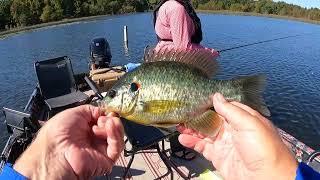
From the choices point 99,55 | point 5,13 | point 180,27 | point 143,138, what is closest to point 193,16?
point 180,27

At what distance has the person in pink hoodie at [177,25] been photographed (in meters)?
4.62

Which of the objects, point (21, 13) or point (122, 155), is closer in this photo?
point (122, 155)

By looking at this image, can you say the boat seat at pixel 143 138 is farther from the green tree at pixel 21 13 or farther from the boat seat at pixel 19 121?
the green tree at pixel 21 13

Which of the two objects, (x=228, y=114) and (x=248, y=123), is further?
(x=228, y=114)

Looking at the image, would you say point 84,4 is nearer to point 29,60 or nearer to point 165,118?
point 29,60

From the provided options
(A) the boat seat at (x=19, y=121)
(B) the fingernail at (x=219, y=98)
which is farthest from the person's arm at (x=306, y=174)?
(A) the boat seat at (x=19, y=121)

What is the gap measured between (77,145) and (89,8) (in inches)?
2546

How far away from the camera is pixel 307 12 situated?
2165 inches

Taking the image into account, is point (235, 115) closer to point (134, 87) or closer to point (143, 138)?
point (134, 87)

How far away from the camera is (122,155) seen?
235 inches

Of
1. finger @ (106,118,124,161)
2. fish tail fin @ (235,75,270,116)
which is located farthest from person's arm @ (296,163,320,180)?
finger @ (106,118,124,161)

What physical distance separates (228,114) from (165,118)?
1.43 ft

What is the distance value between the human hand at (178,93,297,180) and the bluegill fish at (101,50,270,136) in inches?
4.4

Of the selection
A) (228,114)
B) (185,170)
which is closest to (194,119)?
(228,114)
